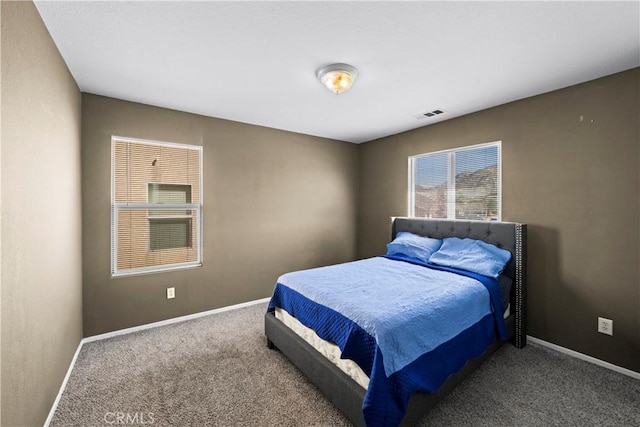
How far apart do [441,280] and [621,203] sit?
1.59 metres

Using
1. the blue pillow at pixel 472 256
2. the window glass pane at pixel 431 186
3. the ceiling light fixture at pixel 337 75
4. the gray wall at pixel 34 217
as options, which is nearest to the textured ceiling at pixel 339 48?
the ceiling light fixture at pixel 337 75

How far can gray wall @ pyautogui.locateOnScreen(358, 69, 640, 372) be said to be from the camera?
224cm

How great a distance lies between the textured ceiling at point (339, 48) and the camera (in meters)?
1.59

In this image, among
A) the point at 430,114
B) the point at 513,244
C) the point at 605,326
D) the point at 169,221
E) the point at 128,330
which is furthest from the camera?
the point at 430,114

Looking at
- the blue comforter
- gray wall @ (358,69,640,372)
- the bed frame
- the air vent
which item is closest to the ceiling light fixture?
the air vent

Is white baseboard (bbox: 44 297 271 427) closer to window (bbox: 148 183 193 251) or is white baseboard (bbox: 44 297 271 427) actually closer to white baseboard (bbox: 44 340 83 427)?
white baseboard (bbox: 44 340 83 427)

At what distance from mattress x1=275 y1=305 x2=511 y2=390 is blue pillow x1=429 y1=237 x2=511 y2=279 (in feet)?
5.50

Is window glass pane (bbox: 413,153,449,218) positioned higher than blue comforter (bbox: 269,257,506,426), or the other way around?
window glass pane (bbox: 413,153,449,218)

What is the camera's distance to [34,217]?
1.54 m

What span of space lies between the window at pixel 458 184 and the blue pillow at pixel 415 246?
0.51 metres

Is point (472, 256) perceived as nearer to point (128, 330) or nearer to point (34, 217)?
point (34, 217)

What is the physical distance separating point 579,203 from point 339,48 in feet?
8.34

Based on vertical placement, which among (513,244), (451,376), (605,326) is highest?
(513,244)

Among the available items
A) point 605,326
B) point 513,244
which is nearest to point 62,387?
point 513,244
